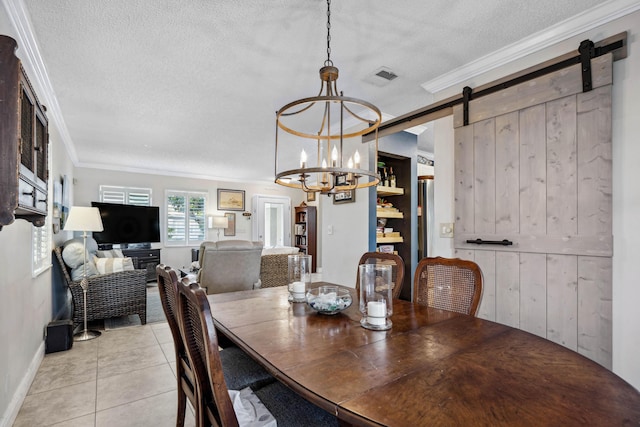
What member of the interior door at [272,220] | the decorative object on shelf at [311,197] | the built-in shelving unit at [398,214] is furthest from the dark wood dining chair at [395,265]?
the decorative object on shelf at [311,197]

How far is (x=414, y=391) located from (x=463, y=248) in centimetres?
200

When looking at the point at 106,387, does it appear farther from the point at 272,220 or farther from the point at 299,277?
the point at 272,220

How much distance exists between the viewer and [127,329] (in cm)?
364

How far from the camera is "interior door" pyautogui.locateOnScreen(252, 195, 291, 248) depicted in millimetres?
8500

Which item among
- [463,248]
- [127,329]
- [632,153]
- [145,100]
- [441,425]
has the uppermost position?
[145,100]

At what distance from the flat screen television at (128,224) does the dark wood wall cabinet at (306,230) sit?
11.7 feet

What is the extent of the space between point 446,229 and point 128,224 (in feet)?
19.8

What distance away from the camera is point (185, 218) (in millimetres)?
7445

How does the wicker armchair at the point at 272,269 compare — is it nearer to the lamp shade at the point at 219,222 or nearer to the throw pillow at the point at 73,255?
the throw pillow at the point at 73,255

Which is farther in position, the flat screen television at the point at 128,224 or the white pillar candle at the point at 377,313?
the flat screen television at the point at 128,224

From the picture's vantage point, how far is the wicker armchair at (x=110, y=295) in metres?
3.48

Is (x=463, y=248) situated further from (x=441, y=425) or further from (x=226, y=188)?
(x=226, y=188)

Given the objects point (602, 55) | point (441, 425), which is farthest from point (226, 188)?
point (441, 425)

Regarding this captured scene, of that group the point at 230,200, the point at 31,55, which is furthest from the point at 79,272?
the point at 230,200
